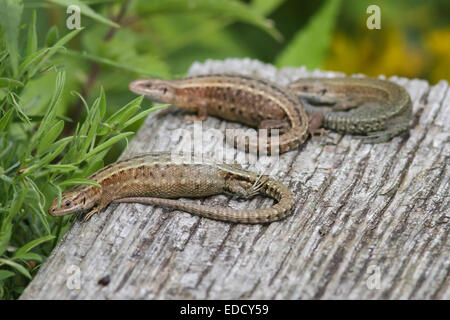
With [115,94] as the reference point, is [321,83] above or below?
above

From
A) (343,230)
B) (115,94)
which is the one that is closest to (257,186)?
(343,230)

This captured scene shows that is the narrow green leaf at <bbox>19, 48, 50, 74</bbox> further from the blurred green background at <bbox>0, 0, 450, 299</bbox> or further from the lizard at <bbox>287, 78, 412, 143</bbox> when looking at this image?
the lizard at <bbox>287, 78, 412, 143</bbox>

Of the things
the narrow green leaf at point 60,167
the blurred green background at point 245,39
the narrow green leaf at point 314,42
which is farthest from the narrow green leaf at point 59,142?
the narrow green leaf at point 314,42

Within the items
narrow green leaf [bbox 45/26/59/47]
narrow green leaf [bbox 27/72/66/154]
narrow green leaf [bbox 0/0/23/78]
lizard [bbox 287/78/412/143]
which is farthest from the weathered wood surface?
narrow green leaf [bbox 45/26/59/47]

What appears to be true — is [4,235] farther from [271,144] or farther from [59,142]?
[271,144]

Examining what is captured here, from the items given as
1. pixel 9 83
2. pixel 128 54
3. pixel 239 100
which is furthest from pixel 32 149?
pixel 128 54

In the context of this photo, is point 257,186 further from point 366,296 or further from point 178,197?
point 366,296

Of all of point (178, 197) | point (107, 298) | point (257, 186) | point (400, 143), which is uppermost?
point (400, 143)
